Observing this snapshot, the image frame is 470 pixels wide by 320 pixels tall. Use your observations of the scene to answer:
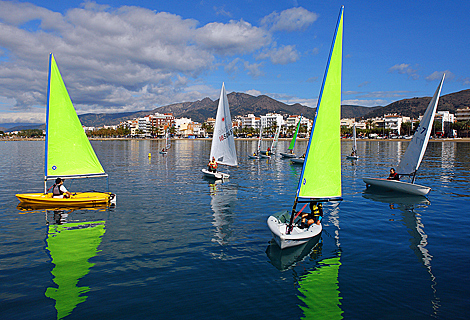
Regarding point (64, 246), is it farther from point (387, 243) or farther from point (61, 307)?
point (387, 243)

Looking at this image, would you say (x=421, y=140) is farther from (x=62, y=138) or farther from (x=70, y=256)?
(x=62, y=138)

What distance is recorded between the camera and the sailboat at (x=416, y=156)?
25.6 m

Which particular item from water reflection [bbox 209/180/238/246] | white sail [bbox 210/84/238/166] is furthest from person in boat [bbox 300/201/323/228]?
white sail [bbox 210/84/238/166]

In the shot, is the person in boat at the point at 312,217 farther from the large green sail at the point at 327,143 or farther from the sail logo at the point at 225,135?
the sail logo at the point at 225,135

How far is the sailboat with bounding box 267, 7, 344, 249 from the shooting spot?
13172mm

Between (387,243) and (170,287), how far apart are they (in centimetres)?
1079

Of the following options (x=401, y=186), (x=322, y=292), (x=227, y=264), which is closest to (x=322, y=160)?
(x=322, y=292)

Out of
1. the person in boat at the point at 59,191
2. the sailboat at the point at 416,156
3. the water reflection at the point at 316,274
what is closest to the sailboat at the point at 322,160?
the water reflection at the point at 316,274

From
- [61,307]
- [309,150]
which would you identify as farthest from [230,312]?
[309,150]

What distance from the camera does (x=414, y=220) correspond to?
62.7 ft

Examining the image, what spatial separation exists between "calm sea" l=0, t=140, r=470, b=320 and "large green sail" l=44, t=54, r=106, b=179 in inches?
140

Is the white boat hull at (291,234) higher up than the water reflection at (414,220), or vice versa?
the white boat hull at (291,234)

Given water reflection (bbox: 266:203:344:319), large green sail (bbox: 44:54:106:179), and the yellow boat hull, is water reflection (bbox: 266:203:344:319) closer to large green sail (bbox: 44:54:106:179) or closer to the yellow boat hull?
the yellow boat hull

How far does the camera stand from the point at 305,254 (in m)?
13.3
